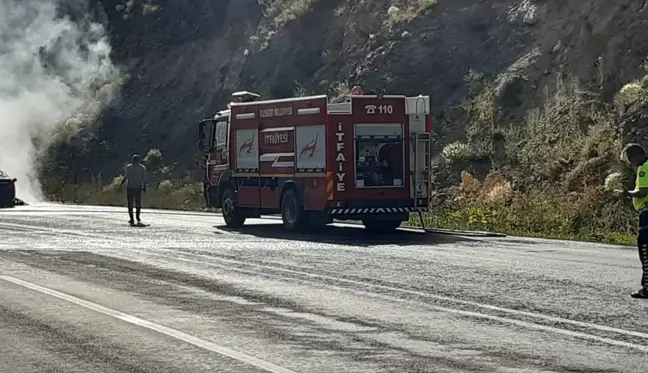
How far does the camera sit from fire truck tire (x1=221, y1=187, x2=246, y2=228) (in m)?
27.8

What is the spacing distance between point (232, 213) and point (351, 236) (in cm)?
462

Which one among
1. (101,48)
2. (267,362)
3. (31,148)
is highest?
(101,48)

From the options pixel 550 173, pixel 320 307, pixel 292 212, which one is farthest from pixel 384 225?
pixel 320 307

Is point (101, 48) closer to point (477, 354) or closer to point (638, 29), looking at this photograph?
point (638, 29)

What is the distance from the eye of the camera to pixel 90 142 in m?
55.6

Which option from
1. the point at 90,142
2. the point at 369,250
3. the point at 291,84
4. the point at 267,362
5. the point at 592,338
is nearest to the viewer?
the point at 267,362

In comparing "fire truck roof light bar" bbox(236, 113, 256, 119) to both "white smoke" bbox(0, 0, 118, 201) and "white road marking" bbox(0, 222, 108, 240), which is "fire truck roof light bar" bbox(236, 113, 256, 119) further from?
"white smoke" bbox(0, 0, 118, 201)

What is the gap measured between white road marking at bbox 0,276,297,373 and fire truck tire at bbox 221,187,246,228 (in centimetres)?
1281

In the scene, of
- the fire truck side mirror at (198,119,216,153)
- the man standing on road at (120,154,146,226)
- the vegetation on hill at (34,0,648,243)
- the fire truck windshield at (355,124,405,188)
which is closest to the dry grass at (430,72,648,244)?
the vegetation on hill at (34,0,648,243)

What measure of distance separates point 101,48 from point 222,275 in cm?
4600

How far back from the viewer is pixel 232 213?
91.3 ft

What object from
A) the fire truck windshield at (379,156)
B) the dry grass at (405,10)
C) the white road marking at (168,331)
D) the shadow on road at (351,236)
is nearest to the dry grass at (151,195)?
the dry grass at (405,10)

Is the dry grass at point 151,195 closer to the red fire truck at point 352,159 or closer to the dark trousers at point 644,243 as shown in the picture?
the red fire truck at point 352,159

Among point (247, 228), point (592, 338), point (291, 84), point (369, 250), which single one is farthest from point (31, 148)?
point (592, 338)
